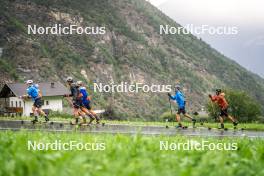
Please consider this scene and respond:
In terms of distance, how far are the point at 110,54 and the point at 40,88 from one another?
3169 centimetres

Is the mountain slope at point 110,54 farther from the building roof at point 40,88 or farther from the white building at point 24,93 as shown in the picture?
the building roof at point 40,88

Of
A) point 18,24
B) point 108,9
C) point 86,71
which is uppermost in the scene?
point 108,9

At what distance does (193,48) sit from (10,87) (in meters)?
79.4

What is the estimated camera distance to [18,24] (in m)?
82.9

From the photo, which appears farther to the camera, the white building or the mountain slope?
the mountain slope

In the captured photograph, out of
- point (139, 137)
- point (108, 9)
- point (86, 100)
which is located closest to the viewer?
point (139, 137)

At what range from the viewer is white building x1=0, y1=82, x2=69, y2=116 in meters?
63.1

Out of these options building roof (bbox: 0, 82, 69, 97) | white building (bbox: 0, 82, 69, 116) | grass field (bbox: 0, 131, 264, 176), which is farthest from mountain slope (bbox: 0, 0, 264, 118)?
grass field (bbox: 0, 131, 264, 176)

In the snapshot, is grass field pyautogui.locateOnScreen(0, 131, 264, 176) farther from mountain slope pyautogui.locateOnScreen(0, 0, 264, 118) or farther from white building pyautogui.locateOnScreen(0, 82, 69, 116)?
mountain slope pyautogui.locateOnScreen(0, 0, 264, 118)

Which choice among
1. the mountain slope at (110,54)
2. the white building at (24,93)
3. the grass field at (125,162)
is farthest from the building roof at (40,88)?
the grass field at (125,162)

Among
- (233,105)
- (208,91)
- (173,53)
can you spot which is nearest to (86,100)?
(233,105)

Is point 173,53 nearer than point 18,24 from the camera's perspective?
No

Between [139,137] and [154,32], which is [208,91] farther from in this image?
[139,137]

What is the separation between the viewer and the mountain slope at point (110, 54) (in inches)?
3125
